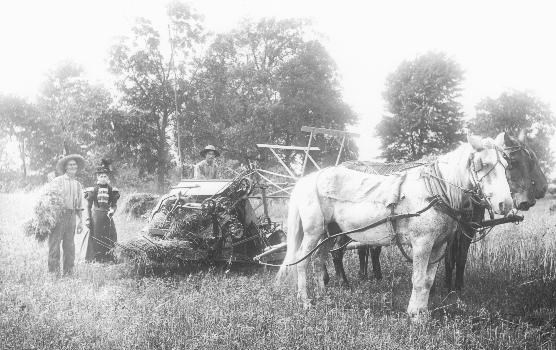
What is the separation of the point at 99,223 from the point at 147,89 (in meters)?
18.3

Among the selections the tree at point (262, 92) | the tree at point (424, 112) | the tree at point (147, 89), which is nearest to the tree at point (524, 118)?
the tree at point (424, 112)

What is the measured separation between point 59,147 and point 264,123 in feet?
43.2

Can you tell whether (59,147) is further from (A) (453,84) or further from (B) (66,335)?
(A) (453,84)

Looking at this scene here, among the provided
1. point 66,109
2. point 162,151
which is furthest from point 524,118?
point 66,109

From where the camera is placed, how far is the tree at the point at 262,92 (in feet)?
82.5

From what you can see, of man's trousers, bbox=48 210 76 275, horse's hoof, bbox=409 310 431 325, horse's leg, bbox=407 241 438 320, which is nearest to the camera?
horse's hoof, bbox=409 310 431 325

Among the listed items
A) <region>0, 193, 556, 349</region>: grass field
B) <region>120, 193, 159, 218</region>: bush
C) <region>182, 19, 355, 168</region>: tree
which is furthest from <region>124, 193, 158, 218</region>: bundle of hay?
<region>182, 19, 355, 168</region>: tree

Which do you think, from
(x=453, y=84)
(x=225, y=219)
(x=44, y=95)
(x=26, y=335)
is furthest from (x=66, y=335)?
(x=453, y=84)

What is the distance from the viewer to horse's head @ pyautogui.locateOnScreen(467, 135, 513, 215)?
399 cm

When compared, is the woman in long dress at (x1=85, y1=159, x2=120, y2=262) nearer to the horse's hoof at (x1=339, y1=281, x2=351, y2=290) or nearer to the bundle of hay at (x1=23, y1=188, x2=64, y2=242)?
the bundle of hay at (x1=23, y1=188, x2=64, y2=242)

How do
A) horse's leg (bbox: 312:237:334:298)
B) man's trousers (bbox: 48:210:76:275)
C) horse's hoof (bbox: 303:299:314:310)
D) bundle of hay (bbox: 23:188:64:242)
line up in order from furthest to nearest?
man's trousers (bbox: 48:210:76:275), bundle of hay (bbox: 23:188:64:242), horse's leg (bbox: 312:237:334:298), horse's hoof (bbox: 303:299:314:310)

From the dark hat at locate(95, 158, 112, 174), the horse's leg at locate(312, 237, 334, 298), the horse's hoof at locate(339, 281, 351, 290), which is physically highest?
the dark hat at locate(95, 158, 112, 174)

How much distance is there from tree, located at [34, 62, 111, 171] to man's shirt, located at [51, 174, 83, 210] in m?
18.5

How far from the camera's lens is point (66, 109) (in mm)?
24578
